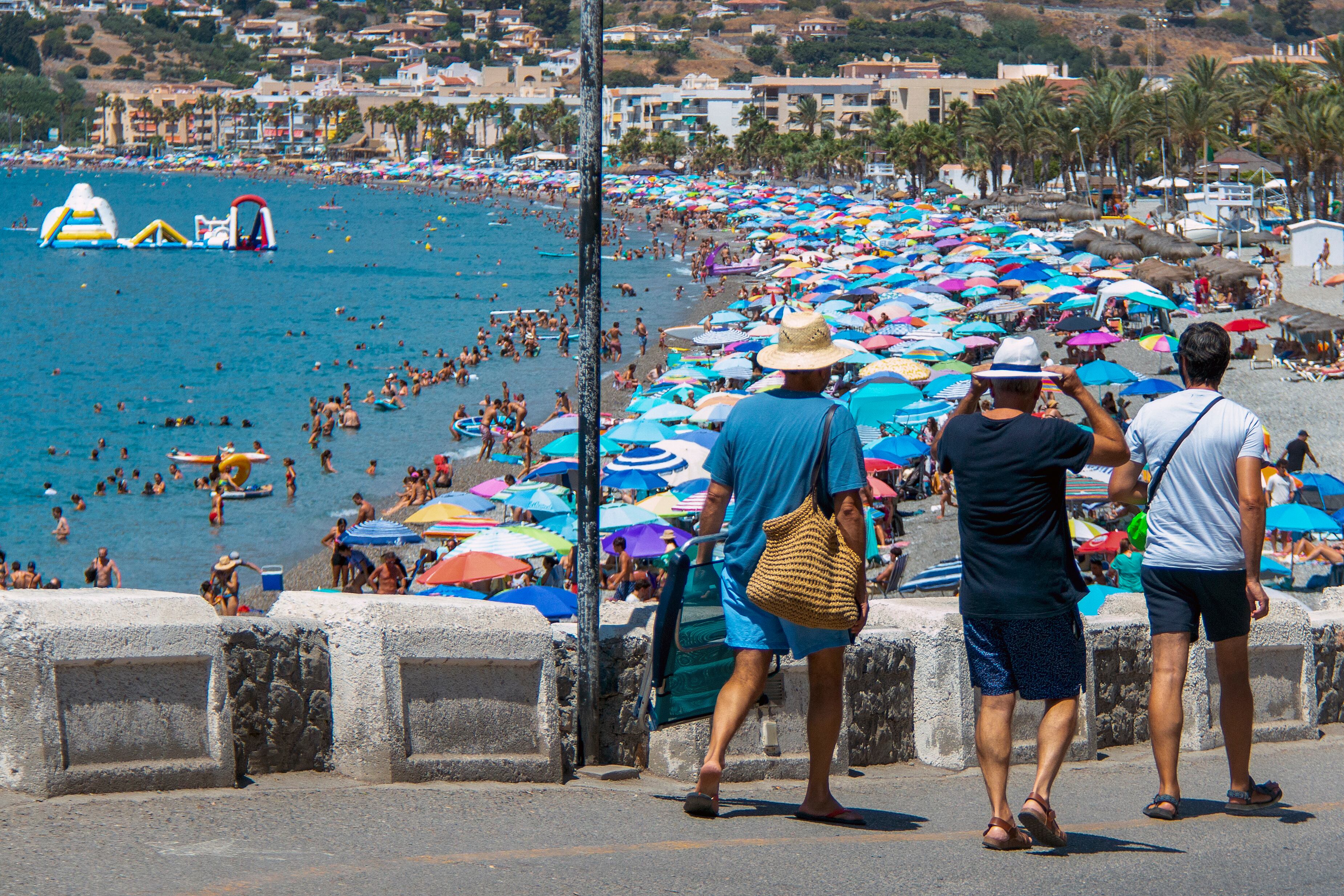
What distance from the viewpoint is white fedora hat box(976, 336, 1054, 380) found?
403 centimetres

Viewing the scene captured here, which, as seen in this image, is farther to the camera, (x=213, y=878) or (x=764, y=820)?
(x=764, y=820)

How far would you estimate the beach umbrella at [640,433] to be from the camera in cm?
1877

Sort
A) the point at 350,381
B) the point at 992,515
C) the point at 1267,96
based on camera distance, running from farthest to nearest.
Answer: the point at 1267,96, the point at 350,381, the point at 992,515

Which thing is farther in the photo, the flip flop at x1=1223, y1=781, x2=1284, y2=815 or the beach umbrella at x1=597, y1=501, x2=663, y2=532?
the beach umbrella at x1=597, y1=501, x2=663, y2=532

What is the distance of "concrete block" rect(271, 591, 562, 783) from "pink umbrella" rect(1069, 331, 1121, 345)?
23812 millimetres

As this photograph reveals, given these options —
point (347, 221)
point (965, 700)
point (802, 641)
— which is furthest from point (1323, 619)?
point (347, 221)

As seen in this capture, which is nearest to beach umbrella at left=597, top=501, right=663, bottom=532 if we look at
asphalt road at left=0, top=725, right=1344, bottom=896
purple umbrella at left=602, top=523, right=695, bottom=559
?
purple umbrella at left=602, top=523, right=695, bottom=559

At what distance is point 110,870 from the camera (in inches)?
135

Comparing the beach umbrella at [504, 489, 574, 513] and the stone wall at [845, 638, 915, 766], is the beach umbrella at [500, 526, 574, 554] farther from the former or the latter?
the stone wall at [845, 638, 915, 766]

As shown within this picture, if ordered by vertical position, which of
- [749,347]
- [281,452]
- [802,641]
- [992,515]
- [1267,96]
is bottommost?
[281,452]

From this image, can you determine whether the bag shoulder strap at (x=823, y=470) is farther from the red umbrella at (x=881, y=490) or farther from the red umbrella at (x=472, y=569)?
the red umbrella at (x=881, y=490)

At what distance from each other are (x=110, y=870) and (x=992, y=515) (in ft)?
8.23

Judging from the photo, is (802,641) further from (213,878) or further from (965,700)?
(213,878)

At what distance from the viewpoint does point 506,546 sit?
14.4m
